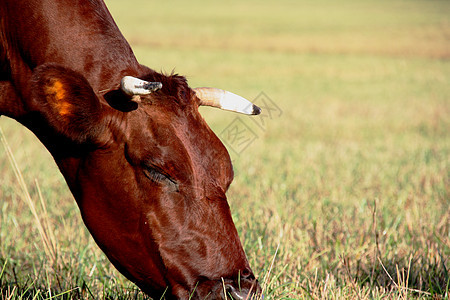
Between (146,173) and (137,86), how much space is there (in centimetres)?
42

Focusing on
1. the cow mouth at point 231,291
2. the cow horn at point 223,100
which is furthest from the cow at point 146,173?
the cow horn at point 223,100

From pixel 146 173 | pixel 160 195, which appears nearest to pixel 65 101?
pixel 146 173

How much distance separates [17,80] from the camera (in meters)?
2.98

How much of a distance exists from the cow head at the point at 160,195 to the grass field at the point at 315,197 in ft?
1.91

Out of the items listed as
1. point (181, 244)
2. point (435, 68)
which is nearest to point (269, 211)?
point (181, 244)

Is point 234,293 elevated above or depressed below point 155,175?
below

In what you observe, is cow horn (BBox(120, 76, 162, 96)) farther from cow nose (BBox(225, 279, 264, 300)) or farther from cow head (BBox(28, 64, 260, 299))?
cow nose (BBox(225, 279, 264, 300))

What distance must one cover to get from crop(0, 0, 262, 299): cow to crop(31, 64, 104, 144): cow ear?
1cm

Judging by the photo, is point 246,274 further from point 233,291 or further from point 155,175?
point 155,175

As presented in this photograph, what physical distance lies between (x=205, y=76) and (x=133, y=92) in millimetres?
20852

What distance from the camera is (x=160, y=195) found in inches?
107

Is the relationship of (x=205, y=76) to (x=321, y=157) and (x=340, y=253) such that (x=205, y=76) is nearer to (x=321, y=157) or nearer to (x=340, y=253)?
(x=321, y=157)

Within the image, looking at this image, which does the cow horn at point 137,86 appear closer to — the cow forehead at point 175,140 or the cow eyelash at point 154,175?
the cow forehead at point 175,140

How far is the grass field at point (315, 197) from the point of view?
146 inches
